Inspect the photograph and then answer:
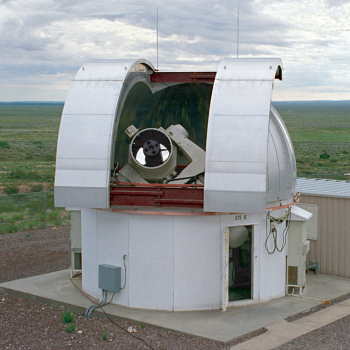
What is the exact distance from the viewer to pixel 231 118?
9.89 metres

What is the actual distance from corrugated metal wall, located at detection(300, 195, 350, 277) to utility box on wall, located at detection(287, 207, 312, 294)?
5.62ft

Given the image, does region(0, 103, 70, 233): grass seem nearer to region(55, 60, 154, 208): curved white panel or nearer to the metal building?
region(55, 60, 154, 208): curved white panel

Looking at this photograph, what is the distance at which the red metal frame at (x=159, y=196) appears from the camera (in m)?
9.99

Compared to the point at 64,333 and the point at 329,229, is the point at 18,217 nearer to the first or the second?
the point at 64,333

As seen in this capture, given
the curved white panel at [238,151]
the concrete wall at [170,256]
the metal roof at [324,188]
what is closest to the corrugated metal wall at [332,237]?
the metal roof at [324,188]

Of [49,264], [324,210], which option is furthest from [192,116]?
[49,264]

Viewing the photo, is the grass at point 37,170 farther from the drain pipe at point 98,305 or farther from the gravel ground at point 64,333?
the drain pipe at point 98,305

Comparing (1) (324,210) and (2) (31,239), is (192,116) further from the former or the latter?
(2) (31,239)

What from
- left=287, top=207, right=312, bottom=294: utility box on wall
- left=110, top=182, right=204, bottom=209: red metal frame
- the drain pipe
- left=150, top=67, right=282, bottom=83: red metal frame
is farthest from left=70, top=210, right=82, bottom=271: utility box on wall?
left=287, top=207, right=312, bottom=294: utility box on wall

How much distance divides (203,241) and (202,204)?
0.90m

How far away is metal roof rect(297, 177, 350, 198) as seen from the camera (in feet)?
43.7

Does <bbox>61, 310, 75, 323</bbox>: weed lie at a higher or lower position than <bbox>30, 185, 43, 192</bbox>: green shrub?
lower

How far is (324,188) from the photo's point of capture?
14.2 metres

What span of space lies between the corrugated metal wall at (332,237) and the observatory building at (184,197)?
1801 millimetres
